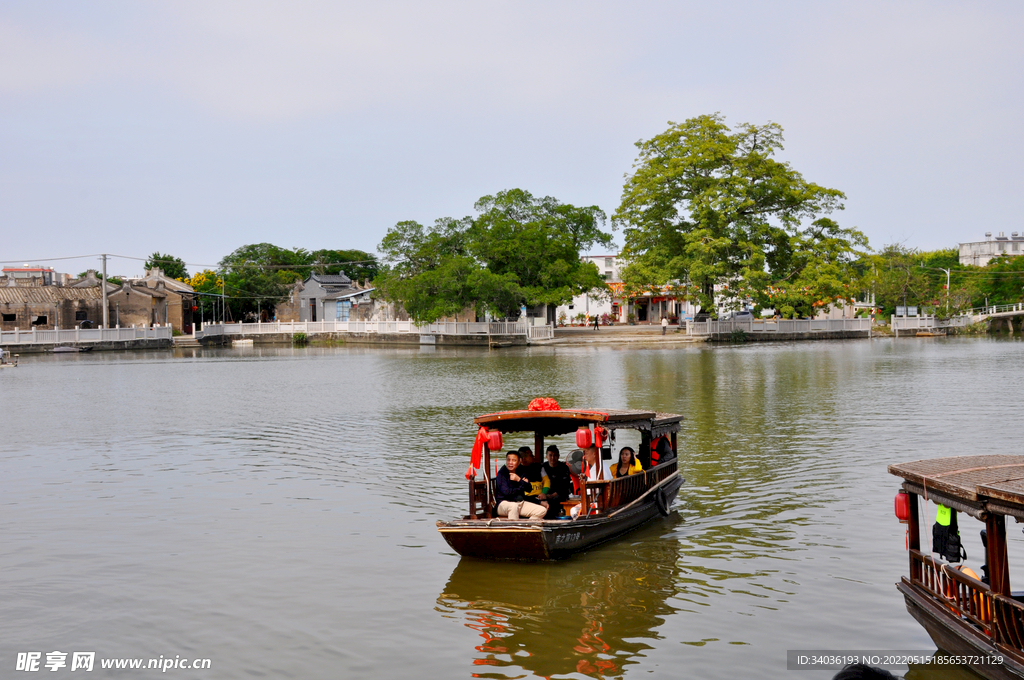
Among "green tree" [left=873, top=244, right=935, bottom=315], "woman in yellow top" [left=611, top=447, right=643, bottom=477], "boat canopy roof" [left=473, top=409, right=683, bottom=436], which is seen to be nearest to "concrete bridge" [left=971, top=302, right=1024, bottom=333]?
"green tree" [left=873, top=244, right=935, bottom=315]

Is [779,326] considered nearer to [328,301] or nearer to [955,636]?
[328,301]

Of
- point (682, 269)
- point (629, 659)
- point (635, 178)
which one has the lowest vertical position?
point (629, 659)

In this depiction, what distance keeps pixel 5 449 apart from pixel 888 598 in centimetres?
2079

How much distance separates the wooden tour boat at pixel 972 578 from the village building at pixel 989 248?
147m

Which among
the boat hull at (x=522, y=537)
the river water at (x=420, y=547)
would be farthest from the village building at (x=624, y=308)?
the boat hull at (x=522, y=537)

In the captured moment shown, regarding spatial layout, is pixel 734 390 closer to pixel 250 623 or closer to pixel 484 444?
pixel 484 444

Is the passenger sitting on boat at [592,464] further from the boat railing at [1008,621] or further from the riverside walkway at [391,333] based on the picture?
the riverside walkway at [391,333]

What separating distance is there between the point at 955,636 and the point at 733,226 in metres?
56.6

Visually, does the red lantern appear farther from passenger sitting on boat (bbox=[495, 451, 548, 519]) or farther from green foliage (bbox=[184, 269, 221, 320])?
green foliage (bbox=[184, 269, 221, 320])

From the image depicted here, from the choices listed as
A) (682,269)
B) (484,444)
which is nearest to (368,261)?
(682,269)

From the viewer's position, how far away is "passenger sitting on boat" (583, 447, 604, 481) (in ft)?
39.7

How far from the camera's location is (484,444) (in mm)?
12188

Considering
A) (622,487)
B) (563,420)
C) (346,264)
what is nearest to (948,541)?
(622,487)

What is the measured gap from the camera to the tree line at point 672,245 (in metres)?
61.1
